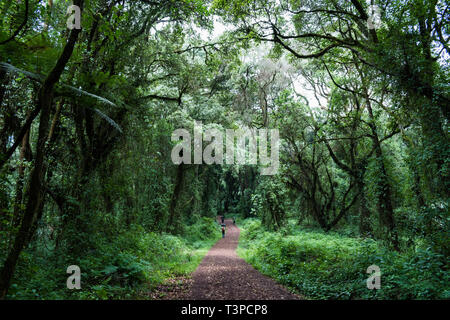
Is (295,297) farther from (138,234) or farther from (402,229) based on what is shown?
(138,234)

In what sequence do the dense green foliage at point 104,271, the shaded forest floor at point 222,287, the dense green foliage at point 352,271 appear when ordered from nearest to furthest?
the dense green foliage at point 104,271 < the dense green foliage at point 352,271 < the shaded forest floor at point 222,287

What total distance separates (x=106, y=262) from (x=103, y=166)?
9.37 feet

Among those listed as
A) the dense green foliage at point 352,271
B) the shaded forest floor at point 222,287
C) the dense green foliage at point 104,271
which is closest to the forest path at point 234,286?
the shaded forest floor at point 222,287

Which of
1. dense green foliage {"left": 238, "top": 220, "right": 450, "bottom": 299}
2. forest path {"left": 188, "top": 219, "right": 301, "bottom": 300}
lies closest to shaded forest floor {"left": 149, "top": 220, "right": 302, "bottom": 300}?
forest path {"left": 188, "top": 219, "right": 301, "bottom": 300}

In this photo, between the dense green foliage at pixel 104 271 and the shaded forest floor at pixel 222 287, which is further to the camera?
the shaded forest floor at pixel 222 287

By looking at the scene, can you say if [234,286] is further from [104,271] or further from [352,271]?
[104,271]

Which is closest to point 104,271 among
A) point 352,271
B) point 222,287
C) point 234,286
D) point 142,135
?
point 222,287

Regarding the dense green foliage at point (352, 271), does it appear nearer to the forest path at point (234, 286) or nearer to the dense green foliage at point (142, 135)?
the dense green foliage at point (142, 135)

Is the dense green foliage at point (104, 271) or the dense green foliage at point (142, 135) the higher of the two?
the dense green foliage at point (142, 135)

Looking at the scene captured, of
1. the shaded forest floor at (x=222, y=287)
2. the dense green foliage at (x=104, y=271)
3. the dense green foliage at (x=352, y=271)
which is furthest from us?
the shaded forest floor at (x=222, y=287)

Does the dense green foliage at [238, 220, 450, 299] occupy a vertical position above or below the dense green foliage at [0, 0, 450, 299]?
below

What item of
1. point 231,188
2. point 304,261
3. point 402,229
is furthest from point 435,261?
point 231,188

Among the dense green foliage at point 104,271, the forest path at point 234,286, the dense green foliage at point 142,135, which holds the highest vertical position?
the dense green foliage at point 142,135

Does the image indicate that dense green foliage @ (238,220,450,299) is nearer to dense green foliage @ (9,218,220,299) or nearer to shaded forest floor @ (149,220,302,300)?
shaded forest floor @ (149,220,302,300)
